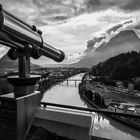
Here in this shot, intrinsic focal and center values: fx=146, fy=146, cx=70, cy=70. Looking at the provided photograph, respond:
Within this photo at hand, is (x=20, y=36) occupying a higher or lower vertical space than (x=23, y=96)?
higher

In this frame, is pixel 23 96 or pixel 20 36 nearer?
pixel 20 36

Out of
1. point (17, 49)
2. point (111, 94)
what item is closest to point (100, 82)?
point (111, 94)

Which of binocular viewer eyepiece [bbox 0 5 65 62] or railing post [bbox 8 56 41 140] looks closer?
binocular viewer eyepiece [bbox 0 5 65 62]

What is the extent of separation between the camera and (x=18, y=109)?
4.02ft

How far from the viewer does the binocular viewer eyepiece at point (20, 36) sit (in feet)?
3.10

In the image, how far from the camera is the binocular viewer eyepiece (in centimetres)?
95

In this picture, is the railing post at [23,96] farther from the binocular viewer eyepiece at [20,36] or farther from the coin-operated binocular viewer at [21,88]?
the binocular viewer eyepiece at [20,36]

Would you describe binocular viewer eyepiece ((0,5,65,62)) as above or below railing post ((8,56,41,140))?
above

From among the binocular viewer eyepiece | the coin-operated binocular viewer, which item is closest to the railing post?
the coin-operated binocular viewer

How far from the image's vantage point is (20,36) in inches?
43.3

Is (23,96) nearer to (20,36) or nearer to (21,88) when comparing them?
(21,88)

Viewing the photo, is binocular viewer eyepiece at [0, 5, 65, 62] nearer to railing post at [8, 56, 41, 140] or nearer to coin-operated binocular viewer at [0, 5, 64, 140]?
coin-operated binocular viewer at [0, 5, 64, 140]

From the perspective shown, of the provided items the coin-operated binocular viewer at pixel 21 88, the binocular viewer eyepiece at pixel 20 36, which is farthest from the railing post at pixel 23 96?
the binocular viewer eyepiece at pixel 20 36

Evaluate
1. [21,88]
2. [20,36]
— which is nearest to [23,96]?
[21,88]
